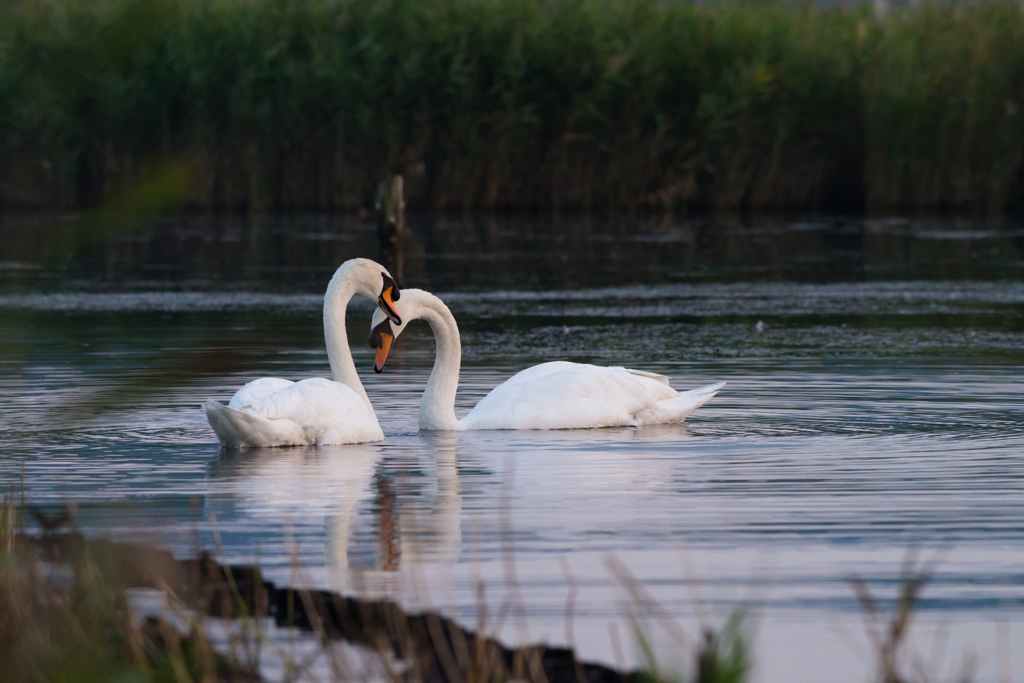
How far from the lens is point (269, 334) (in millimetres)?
12516

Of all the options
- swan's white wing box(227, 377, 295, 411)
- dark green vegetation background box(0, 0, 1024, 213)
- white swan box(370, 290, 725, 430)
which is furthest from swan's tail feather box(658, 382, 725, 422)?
dark green vegetation background box(0, 0, 1024, 213)

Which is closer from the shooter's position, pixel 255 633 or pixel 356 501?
pixel 255 633

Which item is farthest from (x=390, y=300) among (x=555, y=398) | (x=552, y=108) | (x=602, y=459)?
(x=552, y=108)

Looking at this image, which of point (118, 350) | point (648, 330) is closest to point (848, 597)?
point (118, 350)

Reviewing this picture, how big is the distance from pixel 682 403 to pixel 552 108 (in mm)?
19135

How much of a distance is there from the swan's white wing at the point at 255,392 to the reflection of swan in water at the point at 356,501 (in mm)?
235

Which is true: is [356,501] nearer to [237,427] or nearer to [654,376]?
[237,427]

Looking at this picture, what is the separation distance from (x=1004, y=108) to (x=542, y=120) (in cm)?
732

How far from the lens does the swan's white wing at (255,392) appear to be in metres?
7.33

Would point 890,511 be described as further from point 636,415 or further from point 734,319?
point 734,319

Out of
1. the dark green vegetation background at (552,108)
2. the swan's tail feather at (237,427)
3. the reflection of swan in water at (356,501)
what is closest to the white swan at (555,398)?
the reflection of swan in water at (356,501)

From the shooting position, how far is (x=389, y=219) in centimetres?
1747

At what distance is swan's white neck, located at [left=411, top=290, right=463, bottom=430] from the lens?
8.16 m

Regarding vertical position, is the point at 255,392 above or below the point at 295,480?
above
